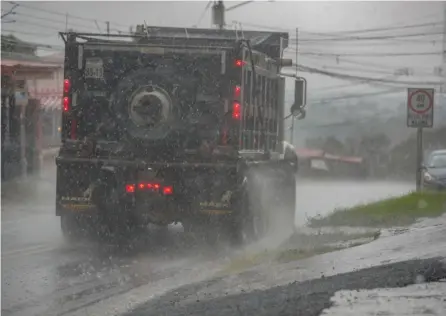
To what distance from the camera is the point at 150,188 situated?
12.4m

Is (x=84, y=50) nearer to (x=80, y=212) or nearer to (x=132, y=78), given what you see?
(x=132, y=78)

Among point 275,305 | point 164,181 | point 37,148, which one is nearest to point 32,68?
point 37,148

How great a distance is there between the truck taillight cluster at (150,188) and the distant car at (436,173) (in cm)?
1022

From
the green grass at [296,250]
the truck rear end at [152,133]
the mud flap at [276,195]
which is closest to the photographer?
the green grass at [296,250]

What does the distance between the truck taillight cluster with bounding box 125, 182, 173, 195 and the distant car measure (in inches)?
402

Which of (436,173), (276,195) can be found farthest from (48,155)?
(276,195)

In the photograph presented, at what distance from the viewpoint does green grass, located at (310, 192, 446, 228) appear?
14.6 m

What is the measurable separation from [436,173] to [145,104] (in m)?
11.6

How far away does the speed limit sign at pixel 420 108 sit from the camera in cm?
1841

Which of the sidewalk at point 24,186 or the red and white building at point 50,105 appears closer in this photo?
the sidewalk at point 24,186

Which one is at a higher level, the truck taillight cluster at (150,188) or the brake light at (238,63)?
the brake light at (238,63)

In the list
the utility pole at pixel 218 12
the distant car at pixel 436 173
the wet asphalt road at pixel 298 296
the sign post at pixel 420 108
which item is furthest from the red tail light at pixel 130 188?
the utility pole at pixel 218 12

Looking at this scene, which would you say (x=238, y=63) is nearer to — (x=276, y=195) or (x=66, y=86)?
(x=66, y=86)

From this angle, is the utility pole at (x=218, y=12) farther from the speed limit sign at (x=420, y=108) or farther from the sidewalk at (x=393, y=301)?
the sidewalk at (x=393, y=301)
